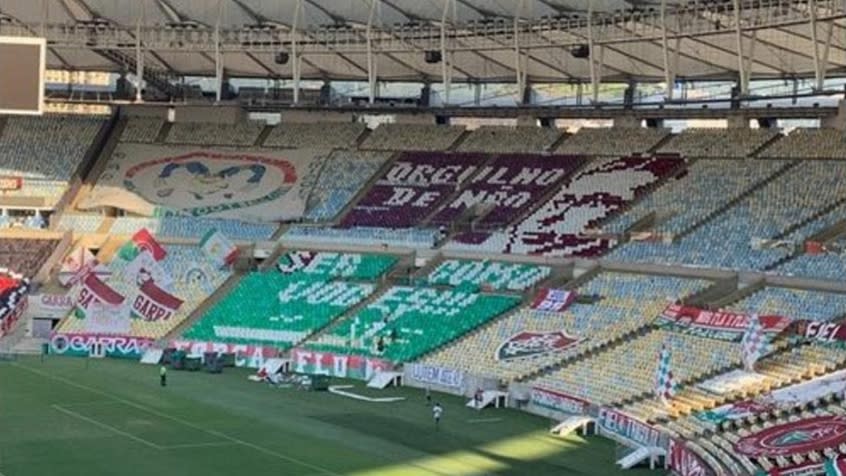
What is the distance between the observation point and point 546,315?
167ft

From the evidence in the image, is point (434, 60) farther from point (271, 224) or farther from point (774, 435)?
point (774, 435)

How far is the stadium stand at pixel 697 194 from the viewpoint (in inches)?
2221

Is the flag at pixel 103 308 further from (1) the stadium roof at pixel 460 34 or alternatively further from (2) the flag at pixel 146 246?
(1) the stadium roof at pixel 460 34

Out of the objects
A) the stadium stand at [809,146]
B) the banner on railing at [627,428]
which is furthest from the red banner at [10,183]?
the banner on railing at [627,428]

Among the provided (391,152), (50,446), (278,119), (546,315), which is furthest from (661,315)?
(278,119)

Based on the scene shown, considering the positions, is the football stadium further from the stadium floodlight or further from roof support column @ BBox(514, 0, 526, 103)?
the stadium floodlight

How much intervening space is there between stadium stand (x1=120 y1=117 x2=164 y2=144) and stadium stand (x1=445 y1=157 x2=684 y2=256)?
1991cm

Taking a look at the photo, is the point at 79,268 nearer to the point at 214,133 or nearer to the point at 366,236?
the point at 366,236

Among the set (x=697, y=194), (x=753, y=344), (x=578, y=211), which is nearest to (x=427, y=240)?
(x=578, y=211)

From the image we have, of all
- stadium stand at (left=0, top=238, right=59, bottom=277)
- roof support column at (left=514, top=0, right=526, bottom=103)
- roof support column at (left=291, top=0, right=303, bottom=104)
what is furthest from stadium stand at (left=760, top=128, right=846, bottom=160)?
stadium stand at (left=0, top=238, right=59, bottom=277)

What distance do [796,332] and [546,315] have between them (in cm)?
1137

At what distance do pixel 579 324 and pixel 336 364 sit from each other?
378 inches

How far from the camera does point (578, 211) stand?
60531mm

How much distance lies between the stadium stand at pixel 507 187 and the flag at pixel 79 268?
15436 millimetres
